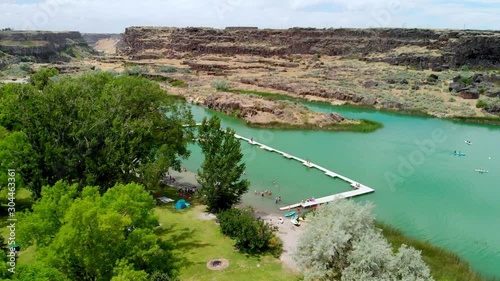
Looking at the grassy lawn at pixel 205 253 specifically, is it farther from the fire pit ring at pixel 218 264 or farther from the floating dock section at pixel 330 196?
the floating dock section at pixel 330 196

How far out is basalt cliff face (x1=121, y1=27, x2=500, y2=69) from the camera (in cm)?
11500

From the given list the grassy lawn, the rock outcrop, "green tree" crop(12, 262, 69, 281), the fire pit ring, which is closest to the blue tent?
the grassy lawn

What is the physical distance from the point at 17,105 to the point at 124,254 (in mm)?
17679

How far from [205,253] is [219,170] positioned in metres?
6.47

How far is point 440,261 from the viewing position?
81.9ft

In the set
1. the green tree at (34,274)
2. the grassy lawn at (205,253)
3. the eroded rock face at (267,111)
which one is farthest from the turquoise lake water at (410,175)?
the green tree at (34,274)

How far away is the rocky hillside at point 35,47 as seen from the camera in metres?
Result: 139

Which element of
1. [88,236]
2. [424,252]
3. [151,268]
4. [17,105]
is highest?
[17,105]

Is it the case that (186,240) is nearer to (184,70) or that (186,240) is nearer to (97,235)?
(97,235)

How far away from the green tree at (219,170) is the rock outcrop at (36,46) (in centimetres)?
13111

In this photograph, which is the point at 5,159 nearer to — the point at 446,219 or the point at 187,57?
the point at 446,219

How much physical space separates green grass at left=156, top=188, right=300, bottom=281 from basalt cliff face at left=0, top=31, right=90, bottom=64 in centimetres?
12837

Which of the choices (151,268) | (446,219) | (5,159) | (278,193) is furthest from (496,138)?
(5,159)

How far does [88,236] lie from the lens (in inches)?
657
